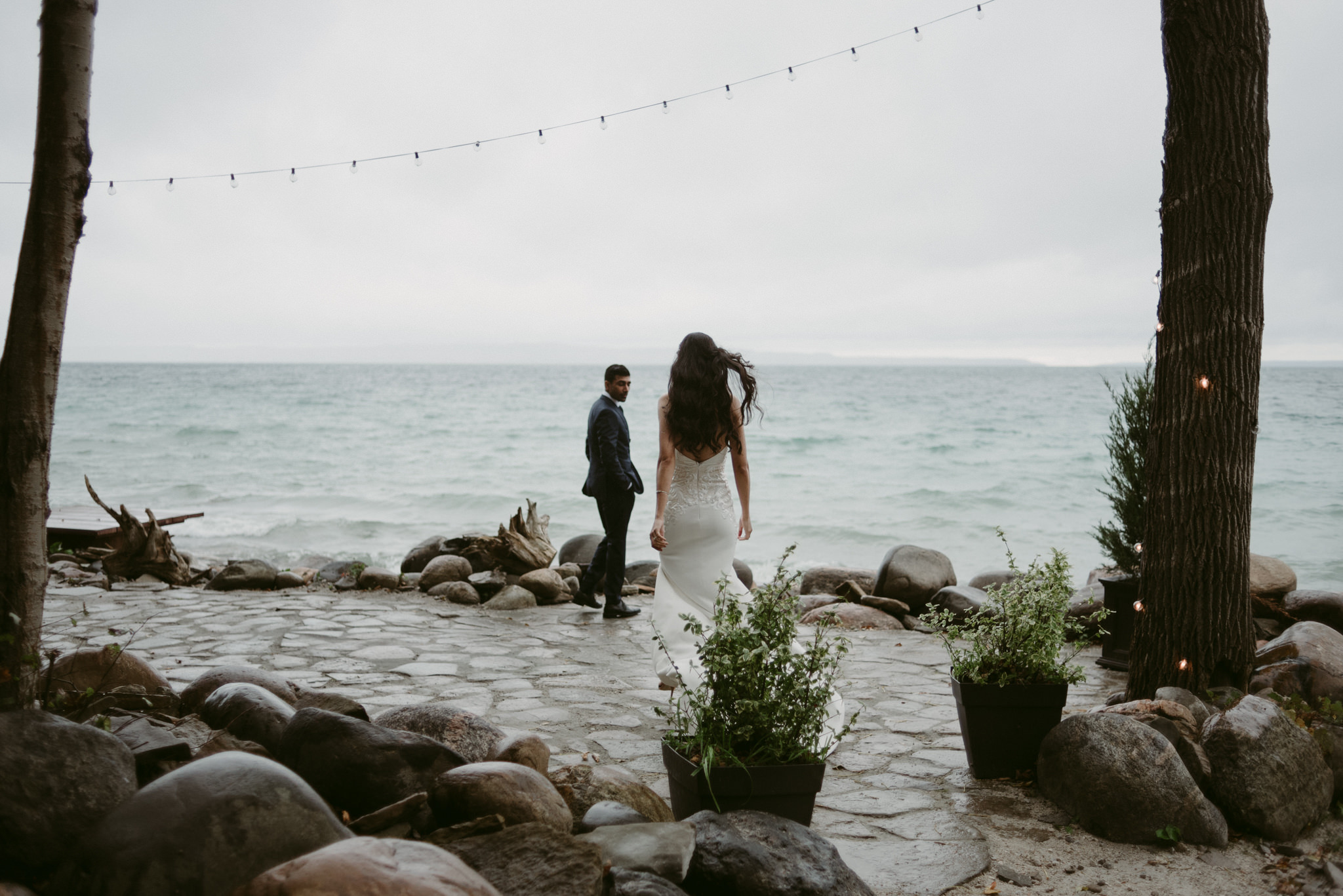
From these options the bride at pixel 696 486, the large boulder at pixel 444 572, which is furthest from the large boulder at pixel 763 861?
the large boulder at pixel 444 572

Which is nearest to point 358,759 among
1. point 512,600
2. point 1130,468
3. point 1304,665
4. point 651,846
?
point 651,846

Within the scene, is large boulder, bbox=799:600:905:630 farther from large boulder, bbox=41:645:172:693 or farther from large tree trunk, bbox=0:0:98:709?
large tree trunk, bbox=0:0:98:709

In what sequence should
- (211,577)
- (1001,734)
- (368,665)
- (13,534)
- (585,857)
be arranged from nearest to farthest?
(585,857)
(13,534)
(1001,734)
(368,665)
(211,577)

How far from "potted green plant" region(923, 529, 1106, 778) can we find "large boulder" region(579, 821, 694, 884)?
6.13ft

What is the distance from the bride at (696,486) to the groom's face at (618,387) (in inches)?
Answer: 98.3

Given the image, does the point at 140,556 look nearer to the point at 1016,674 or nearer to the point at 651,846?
the point at 651,846

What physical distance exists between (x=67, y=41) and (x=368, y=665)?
4.48 meters

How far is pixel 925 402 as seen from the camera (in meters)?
45.8

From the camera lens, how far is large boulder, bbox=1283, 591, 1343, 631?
7.02 meters

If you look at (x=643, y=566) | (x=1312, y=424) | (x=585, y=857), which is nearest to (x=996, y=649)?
(x=585, y=857)

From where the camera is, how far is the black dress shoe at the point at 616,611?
335 inches

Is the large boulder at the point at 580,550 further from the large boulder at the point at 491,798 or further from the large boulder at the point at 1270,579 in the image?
the large boulder at the point at 491,798

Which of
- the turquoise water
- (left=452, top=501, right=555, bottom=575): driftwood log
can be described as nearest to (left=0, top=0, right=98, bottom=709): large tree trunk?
(left=452, top=501, right=555, bottom=575): driftwood log

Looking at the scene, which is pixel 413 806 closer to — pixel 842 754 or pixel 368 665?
pixel 842 754
